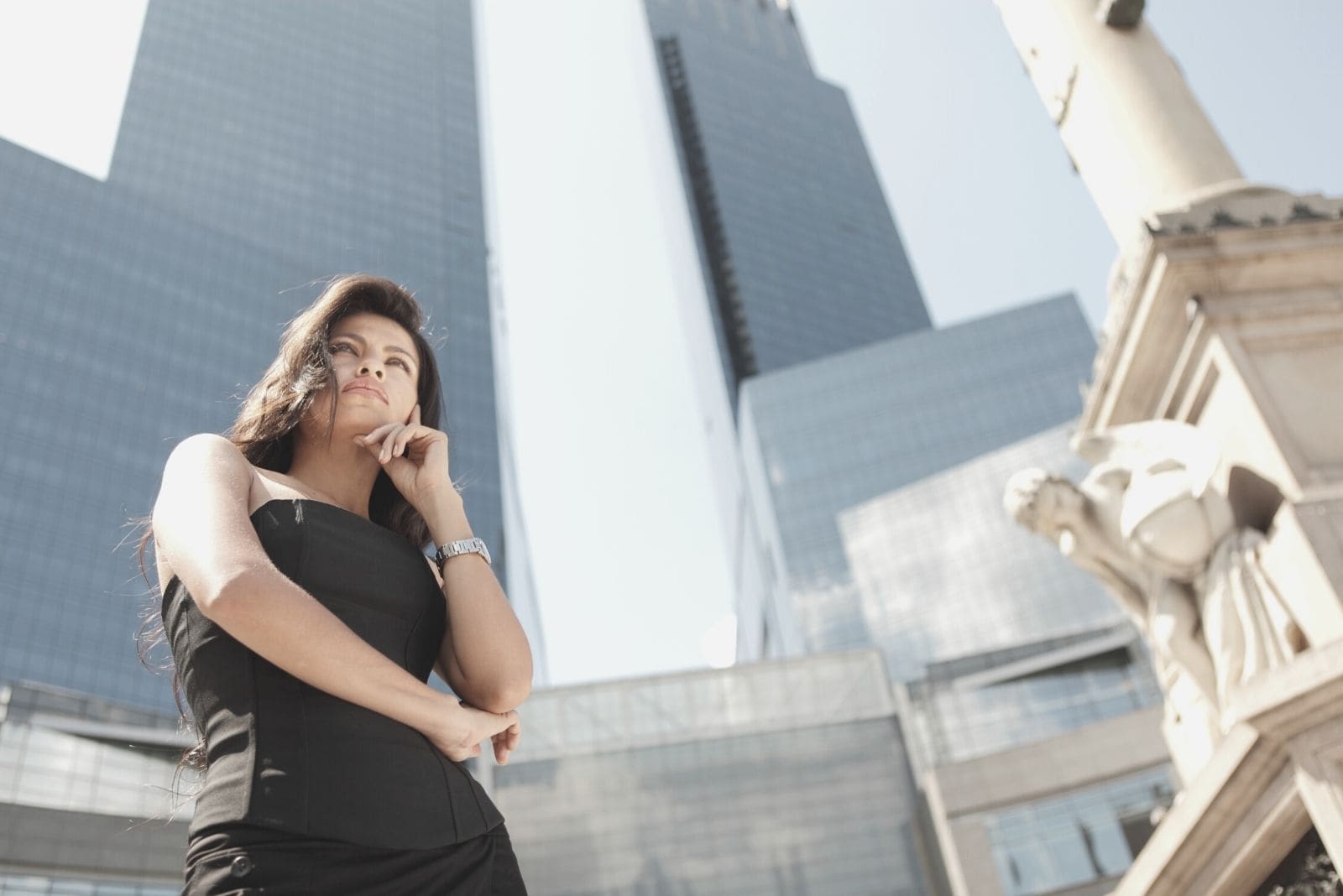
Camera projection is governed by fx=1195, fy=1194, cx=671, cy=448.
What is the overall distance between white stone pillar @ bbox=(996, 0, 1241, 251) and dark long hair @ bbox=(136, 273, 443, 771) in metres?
6.08

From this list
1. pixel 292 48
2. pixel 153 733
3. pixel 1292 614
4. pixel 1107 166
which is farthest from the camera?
pixel 292 48

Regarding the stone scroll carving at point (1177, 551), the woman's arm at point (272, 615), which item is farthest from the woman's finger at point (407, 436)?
the stone scroll carving at point (1177, 551)

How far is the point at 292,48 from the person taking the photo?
110000 mm

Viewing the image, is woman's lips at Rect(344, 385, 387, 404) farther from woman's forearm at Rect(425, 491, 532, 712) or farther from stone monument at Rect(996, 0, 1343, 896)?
stone monument at Rect(996, 0, 1343, 896)

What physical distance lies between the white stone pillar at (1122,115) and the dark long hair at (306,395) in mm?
6084

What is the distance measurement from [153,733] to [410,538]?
39.2 metres

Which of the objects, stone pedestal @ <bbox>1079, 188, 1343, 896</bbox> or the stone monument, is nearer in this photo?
stone pedestal @ <bbox>1079, 188, 1343, 896</bbox>

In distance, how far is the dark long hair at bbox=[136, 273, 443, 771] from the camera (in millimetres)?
2504

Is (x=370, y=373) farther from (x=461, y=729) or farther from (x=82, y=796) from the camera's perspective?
(x=82, y=796)

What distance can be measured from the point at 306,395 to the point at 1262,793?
4.33 meters

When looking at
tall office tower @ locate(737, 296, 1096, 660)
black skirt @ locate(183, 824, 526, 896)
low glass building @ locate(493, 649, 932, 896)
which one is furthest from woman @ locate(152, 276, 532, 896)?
tall office tower @ locate(737, 296, 1096, 660)

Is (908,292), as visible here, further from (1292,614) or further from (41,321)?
(1292,614)

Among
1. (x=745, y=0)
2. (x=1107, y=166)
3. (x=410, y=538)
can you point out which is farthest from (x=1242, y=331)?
(x=745, y=0)

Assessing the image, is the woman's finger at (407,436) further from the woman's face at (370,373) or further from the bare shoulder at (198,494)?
the bare shoulder at (198,494)
